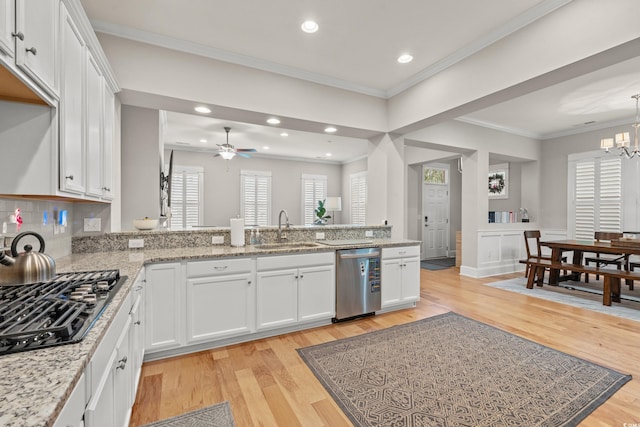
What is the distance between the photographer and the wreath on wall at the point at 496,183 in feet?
24.2

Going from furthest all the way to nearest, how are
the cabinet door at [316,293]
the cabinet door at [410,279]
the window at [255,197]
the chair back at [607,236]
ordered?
1. the window at [255,197]
2. the chair back at [607,236]
3. the cabinet door at [410,279]
4. the cabinet door at [316,293]

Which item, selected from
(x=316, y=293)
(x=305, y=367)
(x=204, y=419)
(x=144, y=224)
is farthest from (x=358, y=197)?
(x=204, y=419)

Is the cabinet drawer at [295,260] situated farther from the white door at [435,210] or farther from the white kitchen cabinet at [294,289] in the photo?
the white door at [435,210]

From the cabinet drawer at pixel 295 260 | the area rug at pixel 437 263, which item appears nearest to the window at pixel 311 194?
the area rug at pixel 437 263

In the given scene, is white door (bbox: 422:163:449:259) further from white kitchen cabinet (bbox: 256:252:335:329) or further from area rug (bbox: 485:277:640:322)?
white kitchen cabinet (bbox: 256:252:335:329)

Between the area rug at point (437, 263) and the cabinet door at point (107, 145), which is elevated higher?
the cabinet door at point (107, 145)

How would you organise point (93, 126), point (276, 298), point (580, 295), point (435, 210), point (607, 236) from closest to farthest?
point (93, 126) < point (276, 298) < point (580, 295) < point (607, 236) < point (435, 210)

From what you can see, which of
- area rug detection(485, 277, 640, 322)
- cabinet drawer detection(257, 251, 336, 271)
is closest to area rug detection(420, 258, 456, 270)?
area rug detection(485, 277, 640, 322)

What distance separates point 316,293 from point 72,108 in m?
2.46

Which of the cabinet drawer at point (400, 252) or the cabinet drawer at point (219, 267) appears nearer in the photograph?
the cabinet drawer at point (219, 267)

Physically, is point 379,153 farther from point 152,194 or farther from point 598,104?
point 598,104

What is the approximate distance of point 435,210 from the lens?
7.93 metres

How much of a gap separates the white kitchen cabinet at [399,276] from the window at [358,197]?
16.1 ft

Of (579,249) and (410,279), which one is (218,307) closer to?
(410,279)
